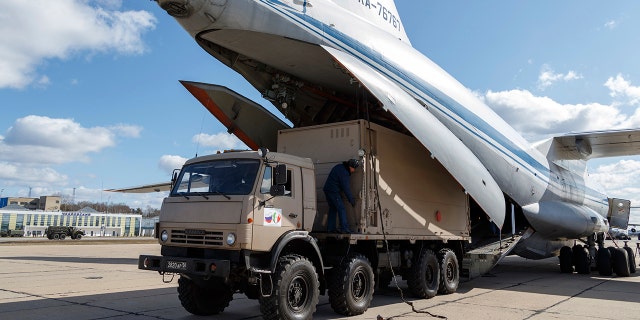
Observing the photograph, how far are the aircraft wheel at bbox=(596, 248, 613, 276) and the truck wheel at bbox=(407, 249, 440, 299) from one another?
827 cm

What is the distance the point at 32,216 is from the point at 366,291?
210 ft

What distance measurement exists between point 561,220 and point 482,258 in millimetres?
3711

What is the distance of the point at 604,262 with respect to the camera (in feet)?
47.2

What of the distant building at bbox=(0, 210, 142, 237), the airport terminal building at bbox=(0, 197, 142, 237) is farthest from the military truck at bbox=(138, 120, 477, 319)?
the distant building at bbox=(0, 210, 142, 237)

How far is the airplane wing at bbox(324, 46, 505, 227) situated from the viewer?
805 cm

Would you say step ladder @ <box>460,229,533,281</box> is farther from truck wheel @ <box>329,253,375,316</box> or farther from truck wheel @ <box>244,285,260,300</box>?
truck wheel @ <box>244,285,260,300</box>

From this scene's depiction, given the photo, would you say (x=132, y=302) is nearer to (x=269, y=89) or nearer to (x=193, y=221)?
(x=193, y=221)

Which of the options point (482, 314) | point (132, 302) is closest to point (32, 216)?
point (132, 302)

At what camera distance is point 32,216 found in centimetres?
5888

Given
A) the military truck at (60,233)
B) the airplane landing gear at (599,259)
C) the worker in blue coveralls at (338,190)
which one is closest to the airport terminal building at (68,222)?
the military truck at (60,233)

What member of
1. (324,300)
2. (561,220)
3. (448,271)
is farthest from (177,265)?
(561,220)

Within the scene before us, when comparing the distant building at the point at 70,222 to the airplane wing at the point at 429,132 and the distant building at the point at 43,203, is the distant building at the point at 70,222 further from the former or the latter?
the airplane wing at the point at 429,132

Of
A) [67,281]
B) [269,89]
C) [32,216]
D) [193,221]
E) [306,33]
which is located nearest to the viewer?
[193,221]

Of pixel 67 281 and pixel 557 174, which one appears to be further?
pixel 557 174
